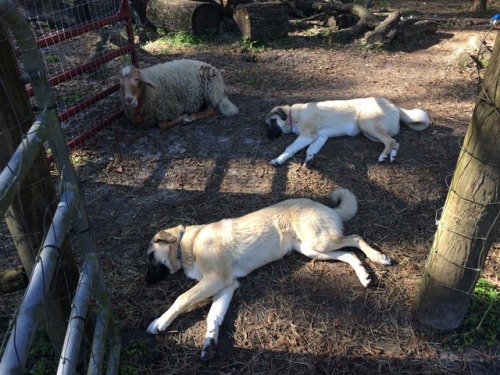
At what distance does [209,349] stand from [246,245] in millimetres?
975

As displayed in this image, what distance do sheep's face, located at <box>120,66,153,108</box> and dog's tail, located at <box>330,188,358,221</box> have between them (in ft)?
11.4

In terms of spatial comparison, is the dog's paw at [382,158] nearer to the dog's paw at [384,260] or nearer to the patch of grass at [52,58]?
the dog's paw at [384,260]

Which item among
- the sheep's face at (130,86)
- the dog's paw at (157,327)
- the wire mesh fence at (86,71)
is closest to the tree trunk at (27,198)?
the dog's paw at (157,327)

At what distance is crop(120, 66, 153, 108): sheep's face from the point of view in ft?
20.4

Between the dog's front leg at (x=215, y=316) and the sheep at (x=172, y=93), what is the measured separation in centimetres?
368

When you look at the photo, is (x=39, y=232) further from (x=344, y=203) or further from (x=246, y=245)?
(x=344, y=203)

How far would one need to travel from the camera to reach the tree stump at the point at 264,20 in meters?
9.31

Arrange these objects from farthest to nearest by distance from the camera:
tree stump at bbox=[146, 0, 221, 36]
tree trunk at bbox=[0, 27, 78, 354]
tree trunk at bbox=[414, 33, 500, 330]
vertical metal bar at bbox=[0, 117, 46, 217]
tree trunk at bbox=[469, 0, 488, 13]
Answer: tree trunk at bbox=[469, 0, 488, 13]
tree stump at bbox=[146, 0, 221, 36]
tree trunk at bbox=[414, 33, 500, 330]
tree trunk at bbox=[0, 27, 78, 354]
vertical metal bar at bbox=[0, 117, 46, 217]

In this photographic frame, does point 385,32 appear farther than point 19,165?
Yes

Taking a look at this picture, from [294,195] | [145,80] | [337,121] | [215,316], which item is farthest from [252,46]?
[215,316]

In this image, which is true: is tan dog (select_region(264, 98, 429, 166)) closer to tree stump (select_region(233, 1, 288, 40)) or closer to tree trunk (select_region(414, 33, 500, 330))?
tree trunk (select_region(414, 33, 500, 330))

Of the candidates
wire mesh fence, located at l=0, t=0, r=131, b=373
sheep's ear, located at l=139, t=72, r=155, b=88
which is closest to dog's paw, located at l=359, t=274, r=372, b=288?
wire mesh fence, located at l=0, t=0, r=131, b=373

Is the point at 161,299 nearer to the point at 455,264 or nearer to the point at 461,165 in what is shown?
the point at 455,264

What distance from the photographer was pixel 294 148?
5.61 metres
